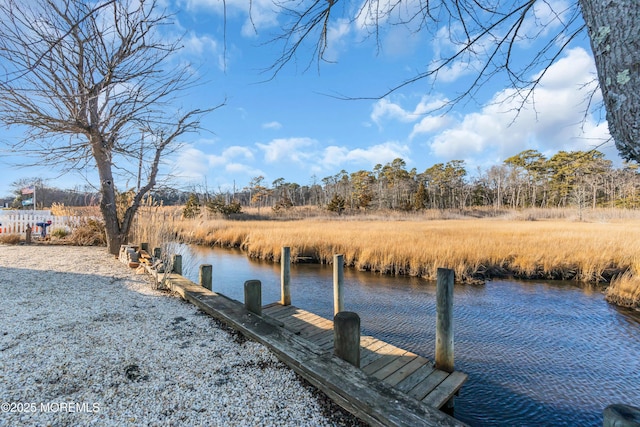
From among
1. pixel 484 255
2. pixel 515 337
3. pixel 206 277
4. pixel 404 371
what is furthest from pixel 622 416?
pixel 484 255

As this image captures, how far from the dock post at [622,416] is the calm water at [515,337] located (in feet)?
7.50

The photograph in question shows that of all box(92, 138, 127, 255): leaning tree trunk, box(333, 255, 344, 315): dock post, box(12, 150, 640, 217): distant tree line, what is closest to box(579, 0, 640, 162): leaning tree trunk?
box(333, 255, 344, 315): dock post

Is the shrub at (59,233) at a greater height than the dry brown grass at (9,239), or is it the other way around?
the shrub at (59,233)

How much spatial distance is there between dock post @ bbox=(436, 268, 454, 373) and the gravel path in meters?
1.61

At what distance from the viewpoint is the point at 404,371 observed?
3.04 metres

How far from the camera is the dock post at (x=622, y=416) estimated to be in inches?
44.7

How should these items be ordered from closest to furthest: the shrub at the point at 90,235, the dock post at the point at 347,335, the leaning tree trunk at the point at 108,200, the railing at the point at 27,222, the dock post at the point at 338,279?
the dock post at the point at 347,335
the dock post at the point at 338,279
the leaning tree trunk at the point at 108,200
the shrub at the point at 90,235
the railing at the point at 27,222

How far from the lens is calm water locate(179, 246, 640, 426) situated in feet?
11.1

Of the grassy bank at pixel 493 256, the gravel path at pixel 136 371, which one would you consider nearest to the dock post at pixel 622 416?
the gravel path at pixel 136 371

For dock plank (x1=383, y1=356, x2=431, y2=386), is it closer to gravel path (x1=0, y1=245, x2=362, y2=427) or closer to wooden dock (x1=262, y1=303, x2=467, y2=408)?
wooden dock (x1=262, y1=303, x2=467, y2=408)

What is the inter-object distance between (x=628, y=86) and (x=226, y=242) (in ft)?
55.1

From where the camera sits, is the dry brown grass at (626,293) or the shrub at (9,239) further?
the shrub at (9,239)

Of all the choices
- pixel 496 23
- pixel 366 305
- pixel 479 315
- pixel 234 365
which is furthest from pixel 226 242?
pixel 496 23

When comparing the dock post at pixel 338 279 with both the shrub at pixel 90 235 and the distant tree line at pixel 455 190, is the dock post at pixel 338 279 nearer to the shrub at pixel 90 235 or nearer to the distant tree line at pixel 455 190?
the shrub at pixel 90 235
